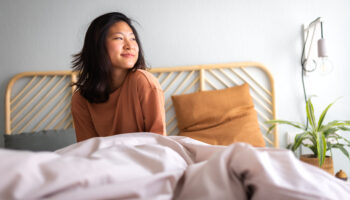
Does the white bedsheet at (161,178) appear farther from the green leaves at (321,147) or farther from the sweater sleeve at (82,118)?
the green leaves at (321,147)

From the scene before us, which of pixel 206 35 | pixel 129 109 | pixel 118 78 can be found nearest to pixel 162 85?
pixel 206 35

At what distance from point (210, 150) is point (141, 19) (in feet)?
6.14

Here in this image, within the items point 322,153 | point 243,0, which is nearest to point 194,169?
point 322,153

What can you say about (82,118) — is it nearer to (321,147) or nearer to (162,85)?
(162,85)

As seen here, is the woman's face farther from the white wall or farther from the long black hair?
the white wall

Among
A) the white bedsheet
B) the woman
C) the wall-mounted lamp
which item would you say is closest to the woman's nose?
the woman

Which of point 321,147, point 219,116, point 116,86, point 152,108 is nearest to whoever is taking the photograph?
point 152,108

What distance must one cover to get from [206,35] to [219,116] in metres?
0.67

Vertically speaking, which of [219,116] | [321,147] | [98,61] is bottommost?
[321,147]

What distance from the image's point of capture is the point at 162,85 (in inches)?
88.3

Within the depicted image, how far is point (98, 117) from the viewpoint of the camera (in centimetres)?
122

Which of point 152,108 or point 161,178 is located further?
point 152,108

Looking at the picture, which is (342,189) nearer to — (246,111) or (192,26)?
(246,111)

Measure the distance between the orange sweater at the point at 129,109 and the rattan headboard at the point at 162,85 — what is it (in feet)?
3.23
